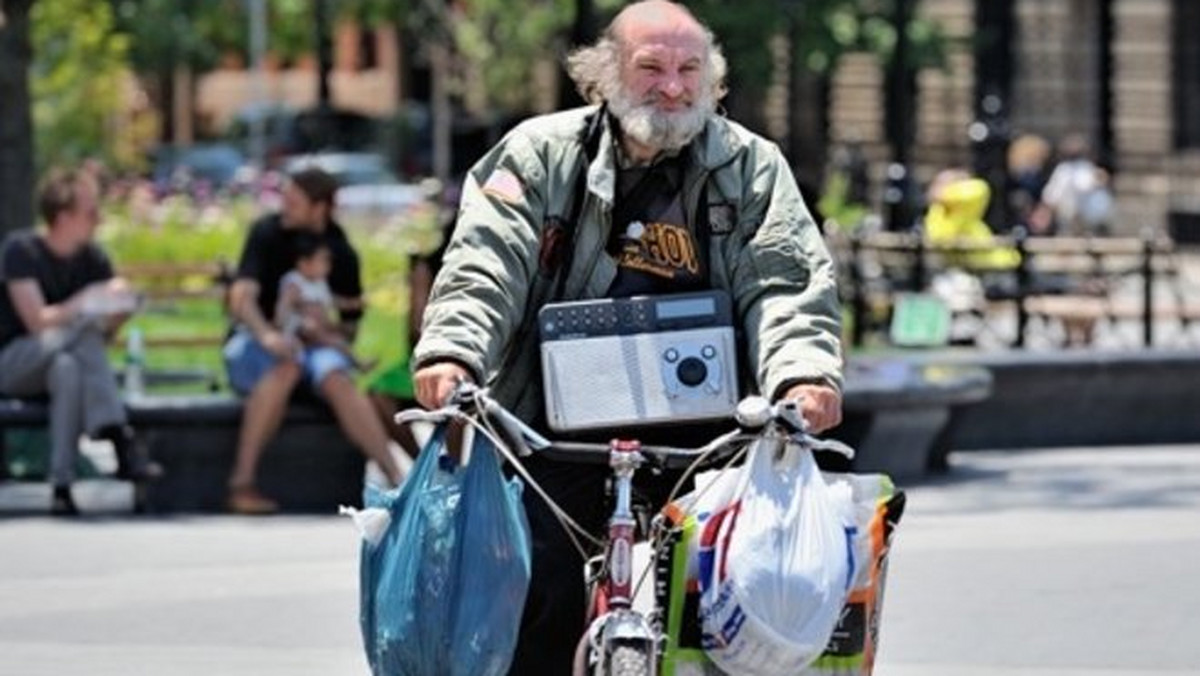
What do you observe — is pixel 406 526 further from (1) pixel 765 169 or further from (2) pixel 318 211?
(2) pixel 318 211

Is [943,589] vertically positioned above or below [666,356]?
below

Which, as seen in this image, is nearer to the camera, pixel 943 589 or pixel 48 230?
pixel 943 589

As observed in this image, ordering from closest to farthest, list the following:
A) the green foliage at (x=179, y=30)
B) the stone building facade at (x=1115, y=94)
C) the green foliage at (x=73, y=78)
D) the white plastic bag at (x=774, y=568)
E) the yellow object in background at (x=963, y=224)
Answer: the white plastic bag at (x=774, y=568) → the yellow object in background at (x=963, y=224) → the green foliage at (x=73, y=78) → the stone building facade at (x=1115, y=94) → the green foliage at (x=179, y=30)

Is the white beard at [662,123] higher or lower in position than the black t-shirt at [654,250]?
higher

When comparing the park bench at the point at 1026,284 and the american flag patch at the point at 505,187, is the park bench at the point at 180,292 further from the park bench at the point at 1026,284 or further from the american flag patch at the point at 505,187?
the american flag patch at the point at 505,187

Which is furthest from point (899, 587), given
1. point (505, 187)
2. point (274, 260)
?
point (505, 187)

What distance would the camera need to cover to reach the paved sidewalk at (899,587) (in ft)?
33.3

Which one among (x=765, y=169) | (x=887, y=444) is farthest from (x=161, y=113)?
(x=765, y=169)

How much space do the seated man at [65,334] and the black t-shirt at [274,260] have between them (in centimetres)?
50

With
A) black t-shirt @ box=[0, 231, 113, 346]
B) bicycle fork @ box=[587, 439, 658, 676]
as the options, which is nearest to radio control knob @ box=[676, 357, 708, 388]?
bicycle fork @ box=[587, 439, 658, 676]

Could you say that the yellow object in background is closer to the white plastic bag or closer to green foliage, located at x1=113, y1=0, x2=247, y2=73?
the white plastic bag

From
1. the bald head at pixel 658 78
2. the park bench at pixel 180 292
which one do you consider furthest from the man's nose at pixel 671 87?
the park bench at pixel 180 292

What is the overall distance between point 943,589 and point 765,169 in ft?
15.0

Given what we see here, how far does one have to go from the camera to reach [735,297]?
23.7 ft
